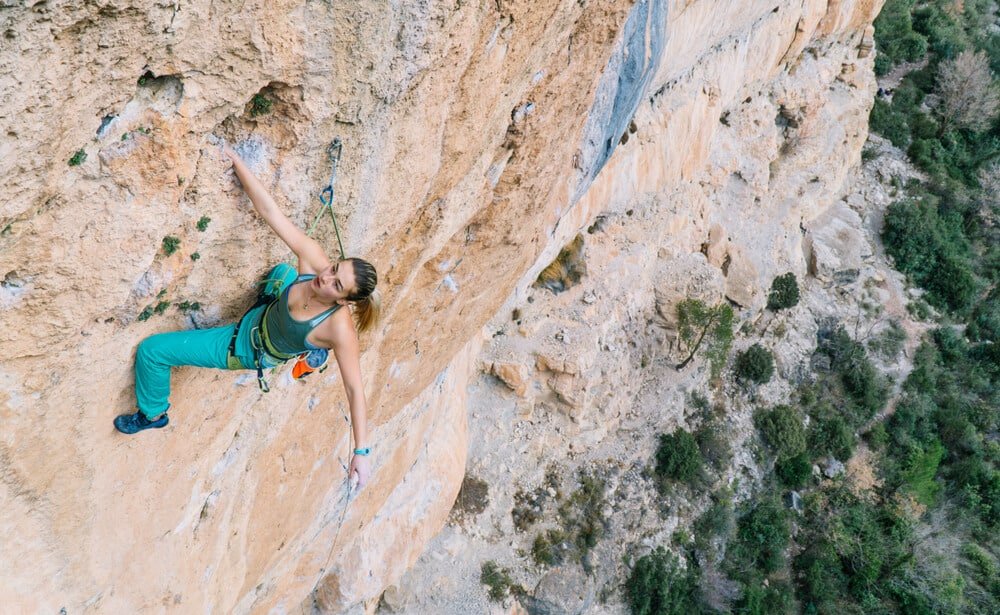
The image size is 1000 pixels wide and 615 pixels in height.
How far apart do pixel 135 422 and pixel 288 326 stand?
1033mm

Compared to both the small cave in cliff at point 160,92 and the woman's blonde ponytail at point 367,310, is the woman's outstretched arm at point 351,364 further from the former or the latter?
the small cave in cliff at point 160,92

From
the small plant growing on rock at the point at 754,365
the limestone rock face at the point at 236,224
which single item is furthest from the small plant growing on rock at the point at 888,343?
the limestone rock face at the point at 236,224

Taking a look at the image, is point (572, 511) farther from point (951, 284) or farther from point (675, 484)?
point (951, 284)

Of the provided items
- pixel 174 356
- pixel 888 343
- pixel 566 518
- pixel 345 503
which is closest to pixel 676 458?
pixel 566 518

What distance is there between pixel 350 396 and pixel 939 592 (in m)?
19.3

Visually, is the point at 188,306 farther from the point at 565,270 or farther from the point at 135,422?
the point at 565,270

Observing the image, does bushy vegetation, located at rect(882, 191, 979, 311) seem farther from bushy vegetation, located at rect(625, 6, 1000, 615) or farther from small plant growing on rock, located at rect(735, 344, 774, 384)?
small plant growing on rock, located at rect(735, 344, 774, 384)

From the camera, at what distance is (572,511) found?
13477 millimetres

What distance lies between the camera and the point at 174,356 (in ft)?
11.4

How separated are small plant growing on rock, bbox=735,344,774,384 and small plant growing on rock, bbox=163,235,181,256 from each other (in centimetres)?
1686

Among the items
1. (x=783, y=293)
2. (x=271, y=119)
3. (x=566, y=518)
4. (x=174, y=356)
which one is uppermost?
(x=271, y=119)

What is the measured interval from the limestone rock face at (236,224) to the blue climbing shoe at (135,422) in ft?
0.18

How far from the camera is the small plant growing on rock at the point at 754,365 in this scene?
1783 cm

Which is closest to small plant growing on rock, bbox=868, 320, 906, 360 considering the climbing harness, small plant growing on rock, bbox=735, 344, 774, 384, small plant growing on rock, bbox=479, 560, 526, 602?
small plant growing on rock, bbox=735, 344, 774, 384
